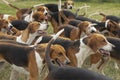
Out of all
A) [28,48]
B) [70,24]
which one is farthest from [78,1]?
[28,48]

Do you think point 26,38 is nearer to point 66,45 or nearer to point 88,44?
point 66,45

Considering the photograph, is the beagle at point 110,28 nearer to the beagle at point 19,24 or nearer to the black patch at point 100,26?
the black patch at point 100,26

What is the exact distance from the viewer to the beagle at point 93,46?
24.3ft

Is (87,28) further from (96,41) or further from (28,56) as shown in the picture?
(28,56)

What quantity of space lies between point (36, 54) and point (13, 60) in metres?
0.48

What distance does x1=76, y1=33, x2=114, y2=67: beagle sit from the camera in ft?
24.3

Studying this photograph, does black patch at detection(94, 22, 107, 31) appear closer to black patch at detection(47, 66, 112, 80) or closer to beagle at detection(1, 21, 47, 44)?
beagle at detection(1, 21, 47, 44)

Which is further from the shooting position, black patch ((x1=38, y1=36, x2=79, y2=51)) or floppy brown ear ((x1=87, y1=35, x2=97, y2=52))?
black patch ((x1=38, y1=36, x2=79, y2=51))

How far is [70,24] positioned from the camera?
10.6 metres

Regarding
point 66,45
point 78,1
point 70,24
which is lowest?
point 78,1

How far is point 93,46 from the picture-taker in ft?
24.6

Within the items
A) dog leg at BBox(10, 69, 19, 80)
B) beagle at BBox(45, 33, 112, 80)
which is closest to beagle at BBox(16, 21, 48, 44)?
dog leg at BBox(10, 69, 19, 80)

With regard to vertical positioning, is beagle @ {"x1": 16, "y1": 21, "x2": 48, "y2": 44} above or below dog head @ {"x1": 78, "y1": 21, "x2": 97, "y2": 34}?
above

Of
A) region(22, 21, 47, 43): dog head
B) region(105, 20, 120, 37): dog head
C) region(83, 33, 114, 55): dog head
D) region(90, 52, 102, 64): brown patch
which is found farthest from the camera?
region(105, 20, 120, 37): dog head
